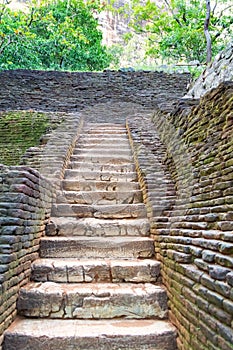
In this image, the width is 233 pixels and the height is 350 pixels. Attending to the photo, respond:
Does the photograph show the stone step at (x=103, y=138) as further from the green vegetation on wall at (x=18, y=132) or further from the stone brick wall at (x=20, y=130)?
the green vegetation on wall at (x=18, y=132)

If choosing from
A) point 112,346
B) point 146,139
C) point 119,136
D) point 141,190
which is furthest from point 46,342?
point 119,136

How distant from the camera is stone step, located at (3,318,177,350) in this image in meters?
1.99

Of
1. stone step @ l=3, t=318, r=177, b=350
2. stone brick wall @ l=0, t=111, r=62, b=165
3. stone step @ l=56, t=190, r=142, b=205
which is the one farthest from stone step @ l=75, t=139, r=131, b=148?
stone step @ l=3, t=318, r=177, b=350

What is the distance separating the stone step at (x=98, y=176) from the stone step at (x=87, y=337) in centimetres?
213

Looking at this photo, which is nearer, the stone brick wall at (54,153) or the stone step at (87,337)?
the stone step at (87,337)

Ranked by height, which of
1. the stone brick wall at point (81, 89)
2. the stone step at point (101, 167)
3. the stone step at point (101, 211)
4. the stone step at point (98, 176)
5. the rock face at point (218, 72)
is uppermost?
the stone brick wall at point (81, 89)

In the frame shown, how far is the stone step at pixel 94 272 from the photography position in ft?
8.36

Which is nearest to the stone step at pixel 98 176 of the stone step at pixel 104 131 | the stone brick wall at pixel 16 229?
the stone brick wall at pixel 16 229

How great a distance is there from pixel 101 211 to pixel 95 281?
94 cm

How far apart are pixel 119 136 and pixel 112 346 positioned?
394 cm

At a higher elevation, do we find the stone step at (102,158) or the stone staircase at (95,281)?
the stone step at (102,158)

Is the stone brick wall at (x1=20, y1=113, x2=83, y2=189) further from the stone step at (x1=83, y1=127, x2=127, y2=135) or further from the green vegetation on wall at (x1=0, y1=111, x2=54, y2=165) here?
the stone step at (x1=83, y1=127, x2=127, y2=135)

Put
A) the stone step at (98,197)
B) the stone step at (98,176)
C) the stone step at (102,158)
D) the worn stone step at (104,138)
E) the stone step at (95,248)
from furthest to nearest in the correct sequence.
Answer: the worn stone step at (104,138)
the stone step at (102,158)
the stone step at (98,176)
the stone step at (98,197)
the stone step at (95,248)

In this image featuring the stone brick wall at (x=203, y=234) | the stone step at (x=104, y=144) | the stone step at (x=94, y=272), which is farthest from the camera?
the stone step at (x=104, y=144)
